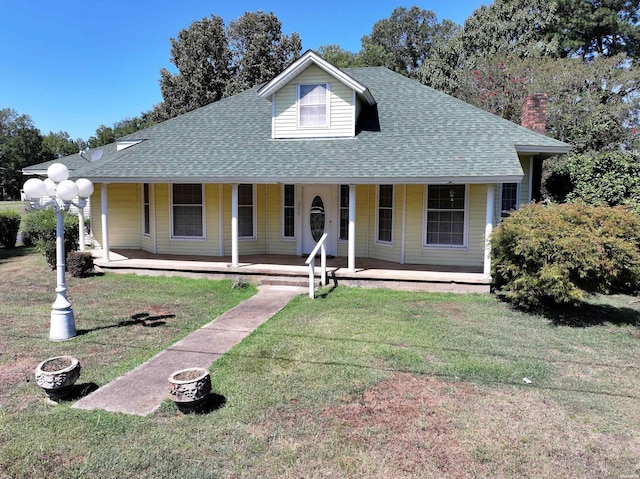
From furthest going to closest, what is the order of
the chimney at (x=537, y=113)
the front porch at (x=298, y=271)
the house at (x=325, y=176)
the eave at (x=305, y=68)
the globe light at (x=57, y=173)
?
the chimney at (x=537, y=113) < the eave at (x=305, y=68) < the house at (x=325, y=176) < the front porch at (x=298, y=271) < the globe light at (x=57, y=173)

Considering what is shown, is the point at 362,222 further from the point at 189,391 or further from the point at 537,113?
the point at 189,391

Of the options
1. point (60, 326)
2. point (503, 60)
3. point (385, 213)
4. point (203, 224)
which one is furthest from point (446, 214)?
point (503, 60)

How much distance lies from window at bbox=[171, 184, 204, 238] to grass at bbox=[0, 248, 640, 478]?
456 cm

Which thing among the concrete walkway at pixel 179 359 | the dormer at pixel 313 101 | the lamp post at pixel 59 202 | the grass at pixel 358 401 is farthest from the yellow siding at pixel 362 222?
the lamp post at pixel 59 202

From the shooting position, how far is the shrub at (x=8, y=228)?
1775 cm

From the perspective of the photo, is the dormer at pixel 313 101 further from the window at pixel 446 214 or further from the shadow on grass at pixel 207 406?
the shadow on grass at pixel 207 406

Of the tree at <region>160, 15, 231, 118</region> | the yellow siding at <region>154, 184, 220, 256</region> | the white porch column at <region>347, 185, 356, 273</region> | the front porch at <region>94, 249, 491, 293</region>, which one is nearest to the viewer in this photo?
the front porch at <region>94, 249, 491, 293</region>

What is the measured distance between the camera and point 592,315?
830 centimetres

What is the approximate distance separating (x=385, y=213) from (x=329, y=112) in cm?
318

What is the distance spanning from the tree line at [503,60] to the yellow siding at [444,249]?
3.83 metres

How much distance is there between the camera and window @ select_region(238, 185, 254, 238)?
12484mm

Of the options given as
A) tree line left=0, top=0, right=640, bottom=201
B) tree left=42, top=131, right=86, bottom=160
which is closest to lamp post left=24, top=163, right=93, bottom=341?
tree line left=0, top=0, right=640, bottom=201

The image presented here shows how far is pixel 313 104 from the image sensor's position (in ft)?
39.7

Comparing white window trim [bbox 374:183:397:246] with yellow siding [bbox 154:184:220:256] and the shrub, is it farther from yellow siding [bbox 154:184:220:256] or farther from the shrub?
the shrub
